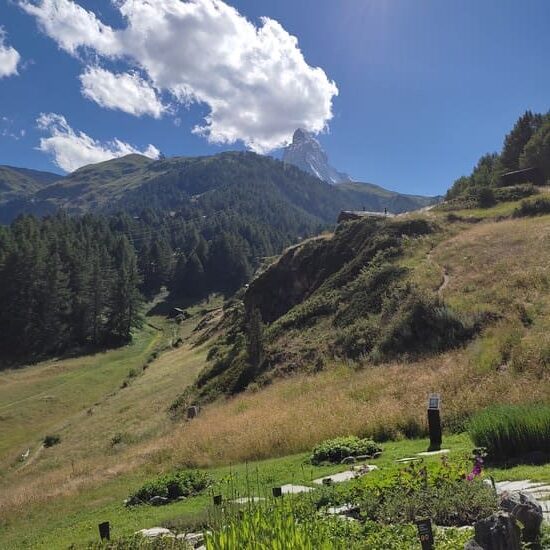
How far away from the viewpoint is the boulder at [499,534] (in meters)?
4.79

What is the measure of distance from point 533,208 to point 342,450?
36843 millimetres

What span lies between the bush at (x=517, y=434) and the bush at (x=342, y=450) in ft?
12.5

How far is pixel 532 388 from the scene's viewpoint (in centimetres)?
1428

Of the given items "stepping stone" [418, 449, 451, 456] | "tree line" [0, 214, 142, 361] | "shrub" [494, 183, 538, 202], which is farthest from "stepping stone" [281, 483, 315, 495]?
"tree line" [0, 214, 142, 361]

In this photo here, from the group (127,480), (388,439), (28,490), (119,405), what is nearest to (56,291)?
(119,405)

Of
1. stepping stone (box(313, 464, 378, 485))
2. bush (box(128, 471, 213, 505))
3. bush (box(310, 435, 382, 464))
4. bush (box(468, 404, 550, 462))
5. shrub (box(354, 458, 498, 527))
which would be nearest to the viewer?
shrub (box(354, 458, 498, 527))

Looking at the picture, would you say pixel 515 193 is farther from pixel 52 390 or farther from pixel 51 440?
pixel 52 390

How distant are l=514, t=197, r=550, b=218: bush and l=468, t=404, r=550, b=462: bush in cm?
3606

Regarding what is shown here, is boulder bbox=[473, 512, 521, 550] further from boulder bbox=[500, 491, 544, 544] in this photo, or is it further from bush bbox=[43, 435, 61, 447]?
bush bbox=[43, 435, 61, 447]

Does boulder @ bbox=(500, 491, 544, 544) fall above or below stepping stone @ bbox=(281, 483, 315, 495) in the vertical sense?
above

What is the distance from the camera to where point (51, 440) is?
39969mm

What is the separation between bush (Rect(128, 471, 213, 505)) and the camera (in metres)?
13.0

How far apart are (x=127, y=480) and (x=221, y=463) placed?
365 centimetres

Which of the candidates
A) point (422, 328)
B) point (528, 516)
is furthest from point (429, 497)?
point (422, 328)
